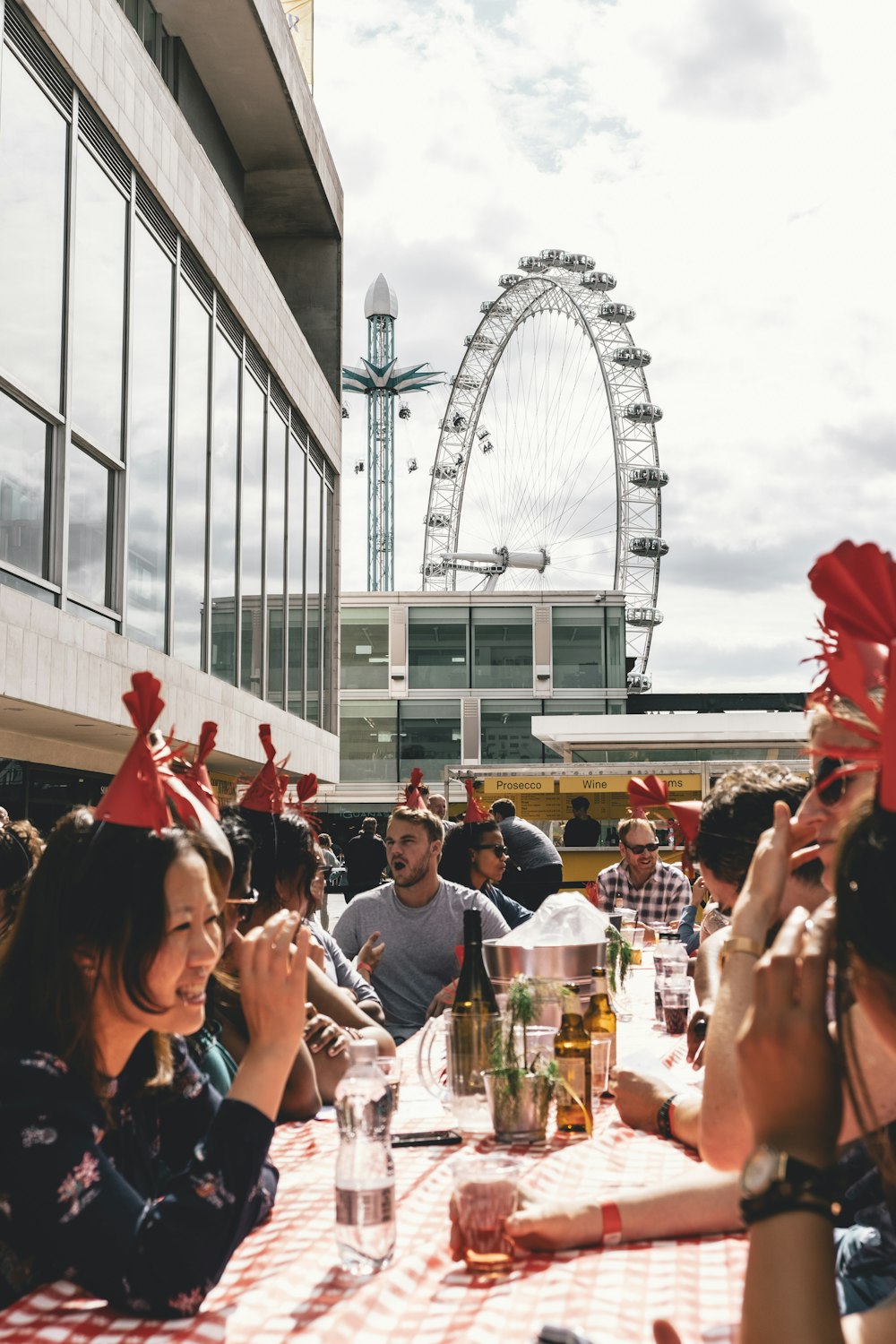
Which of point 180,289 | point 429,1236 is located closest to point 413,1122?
point 429,1236

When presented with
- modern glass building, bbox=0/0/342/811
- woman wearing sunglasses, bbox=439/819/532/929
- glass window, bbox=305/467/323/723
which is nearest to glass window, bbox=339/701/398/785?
glass window, bbox=305/467/323/723

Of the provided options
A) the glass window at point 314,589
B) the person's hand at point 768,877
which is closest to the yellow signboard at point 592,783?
the glass window at point 314,589

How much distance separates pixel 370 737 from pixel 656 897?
31.3m

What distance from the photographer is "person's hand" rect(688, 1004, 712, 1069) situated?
3.46 metres

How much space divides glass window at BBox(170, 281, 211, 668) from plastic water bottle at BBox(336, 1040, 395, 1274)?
9309 millimetres

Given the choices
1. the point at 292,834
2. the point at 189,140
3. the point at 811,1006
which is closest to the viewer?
the point at 811,1006

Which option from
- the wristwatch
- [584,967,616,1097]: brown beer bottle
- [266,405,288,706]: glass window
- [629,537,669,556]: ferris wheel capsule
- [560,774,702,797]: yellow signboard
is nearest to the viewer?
the wristwatch

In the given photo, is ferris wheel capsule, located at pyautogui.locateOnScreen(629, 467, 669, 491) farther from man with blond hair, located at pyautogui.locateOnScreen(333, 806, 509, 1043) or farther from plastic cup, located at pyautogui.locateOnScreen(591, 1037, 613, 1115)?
plastic cup, located at pyautogui.locateOnScreen(591, 1037, 613, 1115)

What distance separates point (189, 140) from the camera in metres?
11.3

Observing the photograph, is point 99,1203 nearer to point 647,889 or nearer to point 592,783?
point 647,889

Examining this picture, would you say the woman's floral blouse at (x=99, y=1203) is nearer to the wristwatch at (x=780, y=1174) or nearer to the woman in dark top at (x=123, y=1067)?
the woman in dark top at (x=123, y=1067)

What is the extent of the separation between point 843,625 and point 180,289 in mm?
11007

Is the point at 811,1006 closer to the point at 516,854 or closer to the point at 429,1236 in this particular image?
the point at 429,1236

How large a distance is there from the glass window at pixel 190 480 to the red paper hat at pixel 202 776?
27.7 feet
